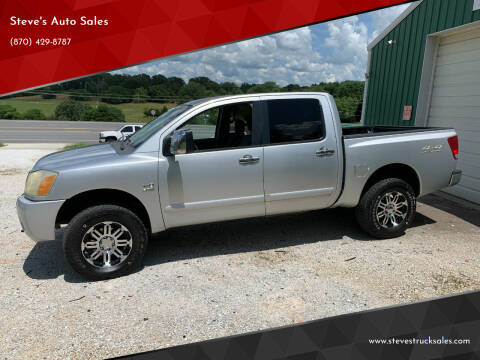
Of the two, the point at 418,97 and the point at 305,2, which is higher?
the point at 305,2

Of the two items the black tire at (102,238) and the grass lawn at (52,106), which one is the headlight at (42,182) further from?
the grass lawn at (52,106)

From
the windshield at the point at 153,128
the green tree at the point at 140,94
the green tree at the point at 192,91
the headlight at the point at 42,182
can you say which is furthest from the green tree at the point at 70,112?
the headlight at the point at 42,182

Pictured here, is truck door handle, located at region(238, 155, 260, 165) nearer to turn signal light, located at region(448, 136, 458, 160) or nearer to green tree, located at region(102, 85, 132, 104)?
turn signal light, located at region(448, 136, 458, 160)

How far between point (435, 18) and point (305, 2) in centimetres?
279

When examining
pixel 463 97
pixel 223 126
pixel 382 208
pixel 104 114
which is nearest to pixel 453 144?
pixel 382 208

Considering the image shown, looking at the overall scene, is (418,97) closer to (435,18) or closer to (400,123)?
(400,123)

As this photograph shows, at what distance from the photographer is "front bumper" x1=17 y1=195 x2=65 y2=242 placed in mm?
3191

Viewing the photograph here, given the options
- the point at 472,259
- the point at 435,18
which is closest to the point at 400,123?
the point at 435,18

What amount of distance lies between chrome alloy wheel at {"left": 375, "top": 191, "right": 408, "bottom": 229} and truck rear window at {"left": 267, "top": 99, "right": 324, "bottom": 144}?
1.26 meters

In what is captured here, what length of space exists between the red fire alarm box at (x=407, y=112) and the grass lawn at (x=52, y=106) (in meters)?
34.6

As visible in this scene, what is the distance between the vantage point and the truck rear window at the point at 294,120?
3.83m

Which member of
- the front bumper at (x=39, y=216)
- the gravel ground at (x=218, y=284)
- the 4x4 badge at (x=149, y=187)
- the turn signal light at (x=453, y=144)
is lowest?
the gravel ground at (x=218, y=284)

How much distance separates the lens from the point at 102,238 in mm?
3375

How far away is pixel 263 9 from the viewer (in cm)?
650
